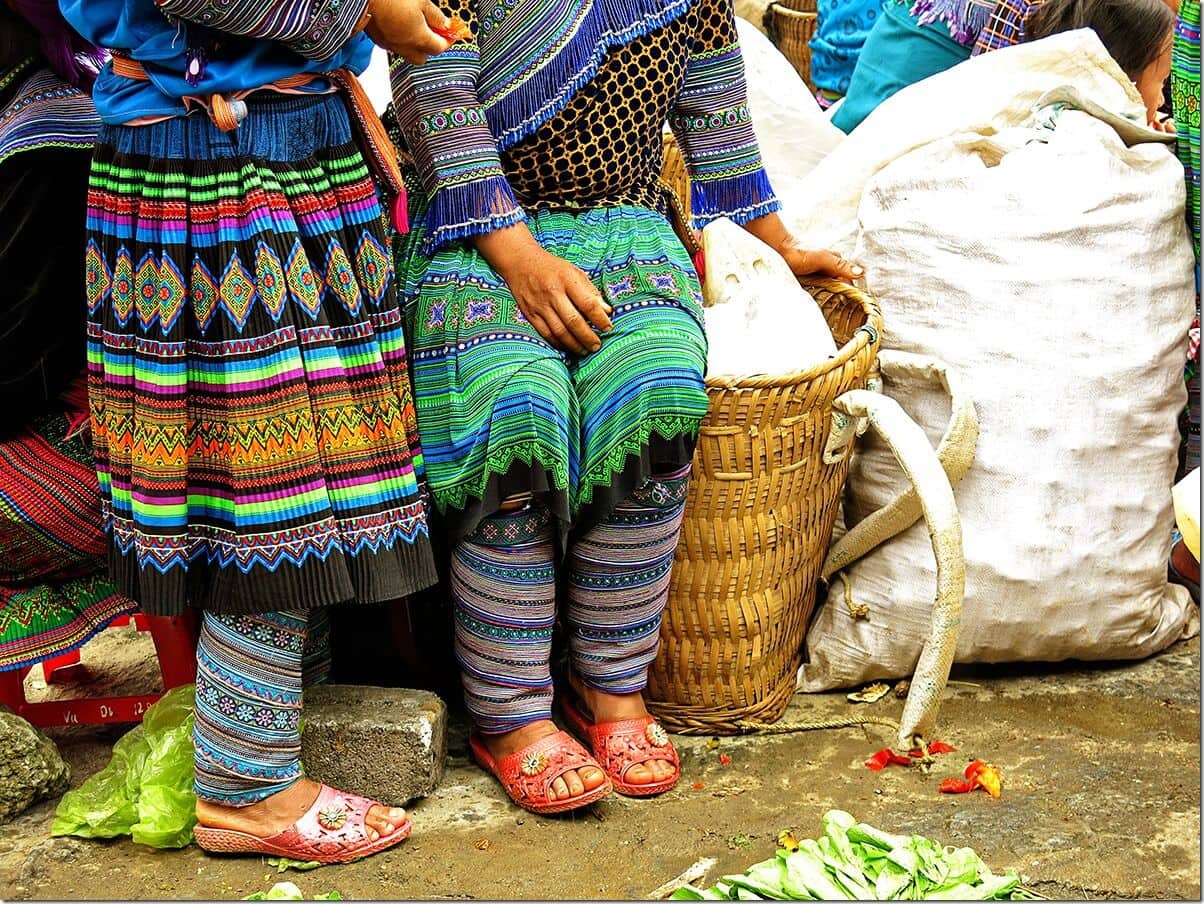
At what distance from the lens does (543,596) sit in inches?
90.3

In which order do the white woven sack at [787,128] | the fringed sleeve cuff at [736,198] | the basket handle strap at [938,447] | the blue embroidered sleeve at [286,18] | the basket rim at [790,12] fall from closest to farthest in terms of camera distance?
1. the blue embroidered sleeve at [286,18]
2. the basket handle strap at [938,447]
3. the fringed sleeve cuff at [736,198]
4. the white woven sack at [787,128]
5. the basket rim at [790,12]

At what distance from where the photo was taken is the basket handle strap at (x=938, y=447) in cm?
255

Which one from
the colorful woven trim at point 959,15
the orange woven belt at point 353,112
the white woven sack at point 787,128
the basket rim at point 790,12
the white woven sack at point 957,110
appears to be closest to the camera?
the orange woven belt at point 353,112

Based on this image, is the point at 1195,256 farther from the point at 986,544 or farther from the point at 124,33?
the point at 124,33

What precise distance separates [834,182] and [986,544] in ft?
2.75

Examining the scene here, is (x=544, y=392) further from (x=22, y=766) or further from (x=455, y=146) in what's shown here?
(x=22, y=766)

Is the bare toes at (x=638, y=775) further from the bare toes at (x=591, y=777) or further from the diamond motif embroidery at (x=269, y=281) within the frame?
the diamond motif embroidery at (x=269, y=281)

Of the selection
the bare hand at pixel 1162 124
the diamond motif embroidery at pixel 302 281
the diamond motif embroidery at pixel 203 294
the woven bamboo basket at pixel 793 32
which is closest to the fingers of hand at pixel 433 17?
the diamond motif embroidery at pixel 302 281

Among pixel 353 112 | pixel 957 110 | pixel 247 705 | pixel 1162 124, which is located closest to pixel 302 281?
pixel 353 112

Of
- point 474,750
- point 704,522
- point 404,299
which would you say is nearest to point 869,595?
point 704,522

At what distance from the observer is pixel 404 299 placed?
234 centimetres

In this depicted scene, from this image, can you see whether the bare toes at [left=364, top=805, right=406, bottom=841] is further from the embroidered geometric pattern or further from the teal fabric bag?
the teal fabric bag

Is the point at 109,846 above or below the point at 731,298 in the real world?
below

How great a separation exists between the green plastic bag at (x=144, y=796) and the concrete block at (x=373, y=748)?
0.21 metres
